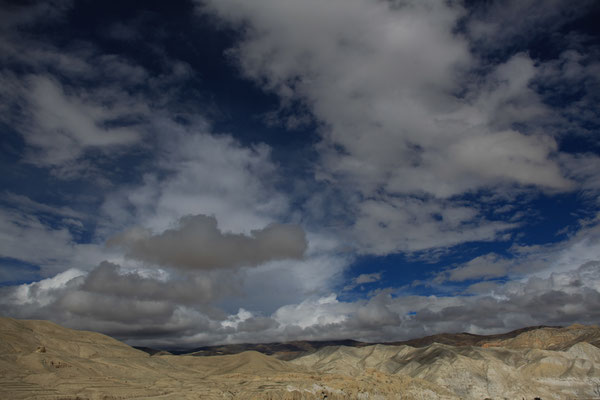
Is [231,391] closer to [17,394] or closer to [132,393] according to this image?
[132,393]

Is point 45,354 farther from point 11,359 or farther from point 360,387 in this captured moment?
point 360,387

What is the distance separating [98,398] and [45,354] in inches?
2751

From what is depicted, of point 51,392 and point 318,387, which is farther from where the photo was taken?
point 318,387

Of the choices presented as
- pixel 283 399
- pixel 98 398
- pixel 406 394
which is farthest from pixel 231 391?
pixel 406 394

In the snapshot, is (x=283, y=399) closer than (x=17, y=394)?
No

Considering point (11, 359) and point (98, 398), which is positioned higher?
point (11, 359)

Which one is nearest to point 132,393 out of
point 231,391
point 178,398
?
point 178,398

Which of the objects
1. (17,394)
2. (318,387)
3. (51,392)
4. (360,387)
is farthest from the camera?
(360,387)

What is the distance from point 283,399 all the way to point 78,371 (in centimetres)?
9329

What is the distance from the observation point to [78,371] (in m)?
179

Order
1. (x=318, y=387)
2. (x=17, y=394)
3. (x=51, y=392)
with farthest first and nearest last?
(x=318, y=387)
(x=51, y=392)
(x=17, y=394)

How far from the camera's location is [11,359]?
6954 inches

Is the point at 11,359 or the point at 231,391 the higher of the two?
the point at 11,359

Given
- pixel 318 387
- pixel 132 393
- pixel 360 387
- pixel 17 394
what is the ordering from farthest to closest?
pixel 360 387 < pixel 318 387 < pixel 132 393 < pixel 17 394
